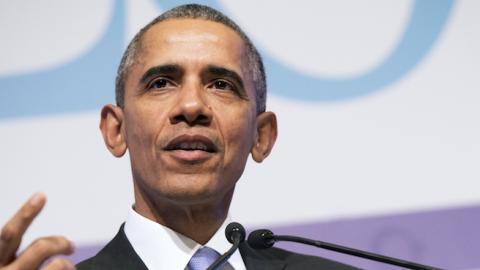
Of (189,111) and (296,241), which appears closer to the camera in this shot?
(296,241)

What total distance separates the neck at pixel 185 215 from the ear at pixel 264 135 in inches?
7.7

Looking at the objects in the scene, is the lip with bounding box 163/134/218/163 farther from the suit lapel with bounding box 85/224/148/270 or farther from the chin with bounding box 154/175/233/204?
the suit lapel with bounding box 85/224/148/270

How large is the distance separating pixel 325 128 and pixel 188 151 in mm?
697

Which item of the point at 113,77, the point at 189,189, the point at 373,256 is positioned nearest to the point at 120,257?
the point at 189,189

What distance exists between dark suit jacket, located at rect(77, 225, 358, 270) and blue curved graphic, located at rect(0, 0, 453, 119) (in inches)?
20.8

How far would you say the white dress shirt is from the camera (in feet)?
6.04

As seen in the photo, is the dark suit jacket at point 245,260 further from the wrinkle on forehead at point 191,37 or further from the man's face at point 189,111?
the wrinkle on forehead at point 191,37

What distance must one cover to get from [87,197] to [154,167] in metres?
0.67

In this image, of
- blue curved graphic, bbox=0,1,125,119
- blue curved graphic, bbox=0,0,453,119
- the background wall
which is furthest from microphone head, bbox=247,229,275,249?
blue curved graphic, bbox=0,1,125,119

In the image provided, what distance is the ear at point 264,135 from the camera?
2.07 meters

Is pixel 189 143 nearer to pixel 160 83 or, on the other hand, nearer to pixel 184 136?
pixel 184 136

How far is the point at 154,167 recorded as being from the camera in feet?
5.99

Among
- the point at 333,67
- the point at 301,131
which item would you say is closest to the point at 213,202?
the point at 301,131

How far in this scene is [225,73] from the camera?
192 centimetres
